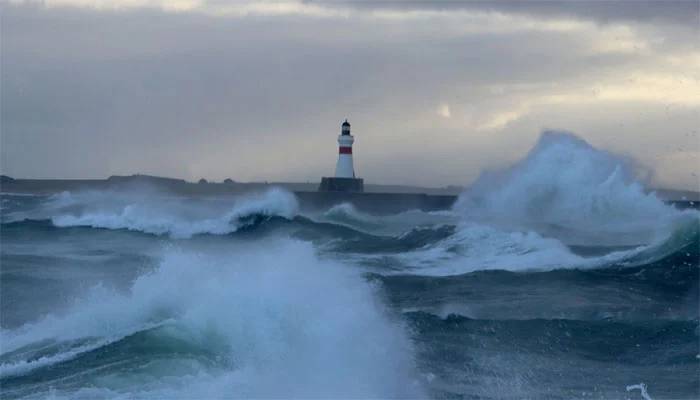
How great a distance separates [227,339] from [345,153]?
30.7 meters

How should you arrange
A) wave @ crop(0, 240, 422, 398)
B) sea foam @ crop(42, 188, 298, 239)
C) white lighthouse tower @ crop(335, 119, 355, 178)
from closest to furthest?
wave @ crop(0, 240, 422, 398) → sea foam @ crop(42, 188, 298, 239) → white lighthouse tower @ crop(335, 119, 355, 178)

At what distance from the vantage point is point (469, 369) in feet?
34.6

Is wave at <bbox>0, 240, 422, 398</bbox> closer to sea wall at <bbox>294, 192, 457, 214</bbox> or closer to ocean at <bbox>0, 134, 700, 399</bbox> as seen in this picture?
ocean at <bbox>0, 134, 700, 399</bbox>

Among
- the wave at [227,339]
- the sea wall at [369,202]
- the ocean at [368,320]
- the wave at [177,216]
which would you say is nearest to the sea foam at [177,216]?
the wave at [177,216]

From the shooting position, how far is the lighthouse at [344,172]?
40078mm

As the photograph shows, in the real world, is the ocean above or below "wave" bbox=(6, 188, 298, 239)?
below

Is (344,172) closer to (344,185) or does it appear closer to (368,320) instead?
(344,185)

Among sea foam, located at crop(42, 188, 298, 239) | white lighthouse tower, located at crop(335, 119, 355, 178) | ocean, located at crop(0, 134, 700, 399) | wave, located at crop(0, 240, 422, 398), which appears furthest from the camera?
white lighthouse tower, located at crop(335, 119, 355, 178)

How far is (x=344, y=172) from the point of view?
41.2 m

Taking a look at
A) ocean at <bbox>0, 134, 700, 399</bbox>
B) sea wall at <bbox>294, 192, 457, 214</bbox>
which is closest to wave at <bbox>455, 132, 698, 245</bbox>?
ocean at <bbox>0, 134, 700, 399</bbox>

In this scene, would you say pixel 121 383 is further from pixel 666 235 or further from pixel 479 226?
pixel 479 226

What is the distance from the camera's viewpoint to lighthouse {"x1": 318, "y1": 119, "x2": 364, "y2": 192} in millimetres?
40078

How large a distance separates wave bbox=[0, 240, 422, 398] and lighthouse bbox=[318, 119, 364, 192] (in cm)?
2751

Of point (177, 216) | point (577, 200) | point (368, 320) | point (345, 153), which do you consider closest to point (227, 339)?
point (368, 320)
